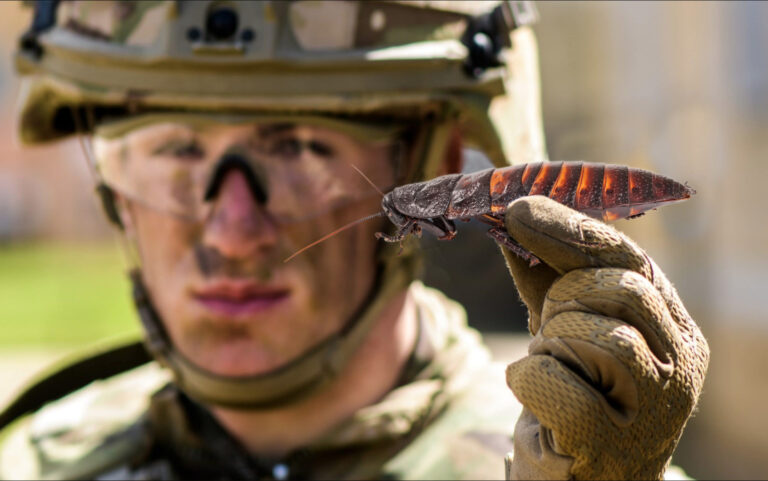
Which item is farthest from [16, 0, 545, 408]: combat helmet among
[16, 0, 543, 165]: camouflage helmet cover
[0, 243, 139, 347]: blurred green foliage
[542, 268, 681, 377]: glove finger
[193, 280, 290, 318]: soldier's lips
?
[0, 243, 139, 347]: blurred green foliage

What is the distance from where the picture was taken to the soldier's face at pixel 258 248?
7.63 feet

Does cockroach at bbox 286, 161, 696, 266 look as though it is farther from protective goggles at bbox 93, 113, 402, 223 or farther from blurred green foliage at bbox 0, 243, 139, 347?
blurred green foliage at bbox 0, 243, 139, 347

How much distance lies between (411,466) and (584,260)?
3.62ft

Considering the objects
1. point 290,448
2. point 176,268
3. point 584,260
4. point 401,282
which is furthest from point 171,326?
point 584,260

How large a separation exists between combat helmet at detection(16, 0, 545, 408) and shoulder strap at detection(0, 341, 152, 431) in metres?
0.52

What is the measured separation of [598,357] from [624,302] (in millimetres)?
84

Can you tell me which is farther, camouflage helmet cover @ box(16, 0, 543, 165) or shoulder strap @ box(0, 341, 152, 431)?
shoulder strap @ box(0, 341, 152, 431)

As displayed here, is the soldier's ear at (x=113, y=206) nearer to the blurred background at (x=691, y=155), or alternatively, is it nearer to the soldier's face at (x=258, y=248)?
Answer: the soldier's face at (x=258, y=248)

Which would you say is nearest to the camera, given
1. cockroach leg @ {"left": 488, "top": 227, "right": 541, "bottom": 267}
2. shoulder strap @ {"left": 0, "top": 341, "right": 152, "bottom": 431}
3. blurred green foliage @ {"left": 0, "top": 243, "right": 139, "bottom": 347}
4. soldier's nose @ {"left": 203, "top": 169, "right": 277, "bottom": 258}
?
cockroach leg @ {"left": 488, "top": 227, "right": 541, "bottom": 267}


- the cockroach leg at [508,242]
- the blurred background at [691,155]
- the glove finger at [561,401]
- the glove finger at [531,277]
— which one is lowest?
the blurred background at [691,155]

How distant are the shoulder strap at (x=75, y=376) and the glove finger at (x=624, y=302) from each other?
1946mm

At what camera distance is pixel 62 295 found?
45.3 feet

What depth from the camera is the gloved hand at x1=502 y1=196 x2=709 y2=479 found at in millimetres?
Answer: 1348

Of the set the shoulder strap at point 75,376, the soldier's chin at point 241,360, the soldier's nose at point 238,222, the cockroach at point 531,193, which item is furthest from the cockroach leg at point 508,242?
the shoulder strap at point 75,376
